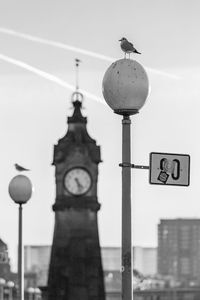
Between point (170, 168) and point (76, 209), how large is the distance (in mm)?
148659

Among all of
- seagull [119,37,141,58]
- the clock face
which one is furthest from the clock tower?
seagull [119,37,141,58]

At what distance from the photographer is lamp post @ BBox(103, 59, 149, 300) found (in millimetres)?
21328

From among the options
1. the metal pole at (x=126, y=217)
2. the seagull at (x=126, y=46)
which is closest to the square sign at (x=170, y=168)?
the metal pole at (x=126, y=217)

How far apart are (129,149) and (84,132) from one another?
14654 cm

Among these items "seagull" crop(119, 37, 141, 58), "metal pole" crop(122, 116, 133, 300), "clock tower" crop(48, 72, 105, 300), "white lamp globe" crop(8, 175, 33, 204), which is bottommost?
"metal pole" crop(122, 116, 133, 300)

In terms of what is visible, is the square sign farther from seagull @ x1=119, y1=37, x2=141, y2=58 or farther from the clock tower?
the clock tower

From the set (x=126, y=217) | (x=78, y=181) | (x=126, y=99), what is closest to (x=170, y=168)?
(x=126, y=217)

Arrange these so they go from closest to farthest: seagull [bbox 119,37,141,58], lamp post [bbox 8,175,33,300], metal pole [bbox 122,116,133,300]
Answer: metal pole [bbox 122,116,133,300], seagull [bbox 119,37,141,58], lamp post [bbox 8,175,33,300]

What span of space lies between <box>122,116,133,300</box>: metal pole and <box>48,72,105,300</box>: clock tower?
141 metres

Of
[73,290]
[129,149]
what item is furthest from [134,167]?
[73,290]

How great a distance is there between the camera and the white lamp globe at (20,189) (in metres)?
32.3

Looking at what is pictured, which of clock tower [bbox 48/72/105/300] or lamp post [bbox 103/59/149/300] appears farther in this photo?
clock tower [bbox 48/72/105/300]

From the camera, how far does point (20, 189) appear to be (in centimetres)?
3241

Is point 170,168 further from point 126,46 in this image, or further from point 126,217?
point 126,46
